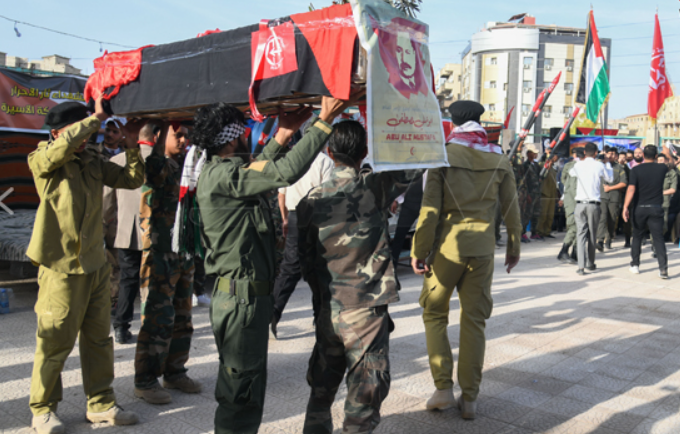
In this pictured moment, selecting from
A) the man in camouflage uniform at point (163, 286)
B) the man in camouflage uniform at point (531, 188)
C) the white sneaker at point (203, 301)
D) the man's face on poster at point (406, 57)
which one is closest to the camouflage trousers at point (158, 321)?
the man in camouflage uniform at point (163, 286)

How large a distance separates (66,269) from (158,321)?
0.76 meters

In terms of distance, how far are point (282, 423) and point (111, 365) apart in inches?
44.5

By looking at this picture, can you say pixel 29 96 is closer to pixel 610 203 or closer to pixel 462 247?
pixel 462 247

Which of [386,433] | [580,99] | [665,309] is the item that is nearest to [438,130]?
[386,433]

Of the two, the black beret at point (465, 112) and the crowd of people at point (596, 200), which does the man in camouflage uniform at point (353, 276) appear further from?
the crowd of people at point (596, 200)

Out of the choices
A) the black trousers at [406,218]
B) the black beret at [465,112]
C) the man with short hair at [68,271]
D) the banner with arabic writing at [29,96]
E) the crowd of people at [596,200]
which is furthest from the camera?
the crowd of people at [596,200]

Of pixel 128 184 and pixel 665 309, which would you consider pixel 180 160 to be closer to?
pixel 128 184

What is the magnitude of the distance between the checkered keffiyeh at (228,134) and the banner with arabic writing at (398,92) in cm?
75

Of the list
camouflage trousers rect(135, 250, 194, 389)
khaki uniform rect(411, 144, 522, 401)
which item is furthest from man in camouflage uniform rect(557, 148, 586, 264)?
camouflage trousers rect(135, 250, 194, 389)

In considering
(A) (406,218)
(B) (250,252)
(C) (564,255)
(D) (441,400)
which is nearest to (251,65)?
(B) (250,252)

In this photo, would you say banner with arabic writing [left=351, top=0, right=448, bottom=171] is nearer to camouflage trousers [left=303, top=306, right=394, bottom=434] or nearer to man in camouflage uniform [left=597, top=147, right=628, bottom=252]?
camouflage trousers [left=303, top=306, right=394, bottom=434]

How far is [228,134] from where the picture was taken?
272cm

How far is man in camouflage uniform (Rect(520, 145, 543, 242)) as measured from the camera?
1123 centimetres

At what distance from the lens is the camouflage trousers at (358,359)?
2613 mm
